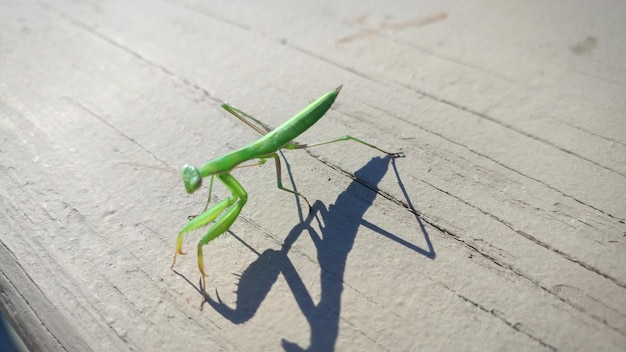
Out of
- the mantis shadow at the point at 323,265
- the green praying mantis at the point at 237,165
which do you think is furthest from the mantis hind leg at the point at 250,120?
the mantis shadow at the point at 323,265

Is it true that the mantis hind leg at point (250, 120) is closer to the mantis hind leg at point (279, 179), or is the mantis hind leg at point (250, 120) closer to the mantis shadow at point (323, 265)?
the mantis hind leg at point (279, 179)

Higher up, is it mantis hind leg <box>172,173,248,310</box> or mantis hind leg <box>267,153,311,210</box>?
mantis hind leg <box>267,153,311,210</box>

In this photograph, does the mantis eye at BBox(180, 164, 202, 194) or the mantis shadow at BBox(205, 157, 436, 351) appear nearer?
the mantis shadow at BBox(205, 157, 436, 351)

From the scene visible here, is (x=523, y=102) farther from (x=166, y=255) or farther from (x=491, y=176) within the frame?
(x=166, y=255)

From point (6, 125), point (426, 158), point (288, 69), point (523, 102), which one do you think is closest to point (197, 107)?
point (288, 69)

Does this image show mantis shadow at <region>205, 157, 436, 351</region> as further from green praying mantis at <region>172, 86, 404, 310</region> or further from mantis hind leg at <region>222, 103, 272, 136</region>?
mantis hind leg at <region>222, 103, 272, 136</region>

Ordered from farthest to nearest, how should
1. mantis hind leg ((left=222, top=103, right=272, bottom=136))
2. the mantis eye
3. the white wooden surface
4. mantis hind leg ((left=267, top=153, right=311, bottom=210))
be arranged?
mantis hind leg ((left=222, top=103, right=272, bottom=136)) < mantis hind leg ((left=267, top=153, right=311, bottom=210)) < the mantis eye < the white wooden surface

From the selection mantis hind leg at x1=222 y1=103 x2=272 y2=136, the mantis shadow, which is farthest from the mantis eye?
mantis hind leg at x1=222 y1=103 x2=272 y2=136
